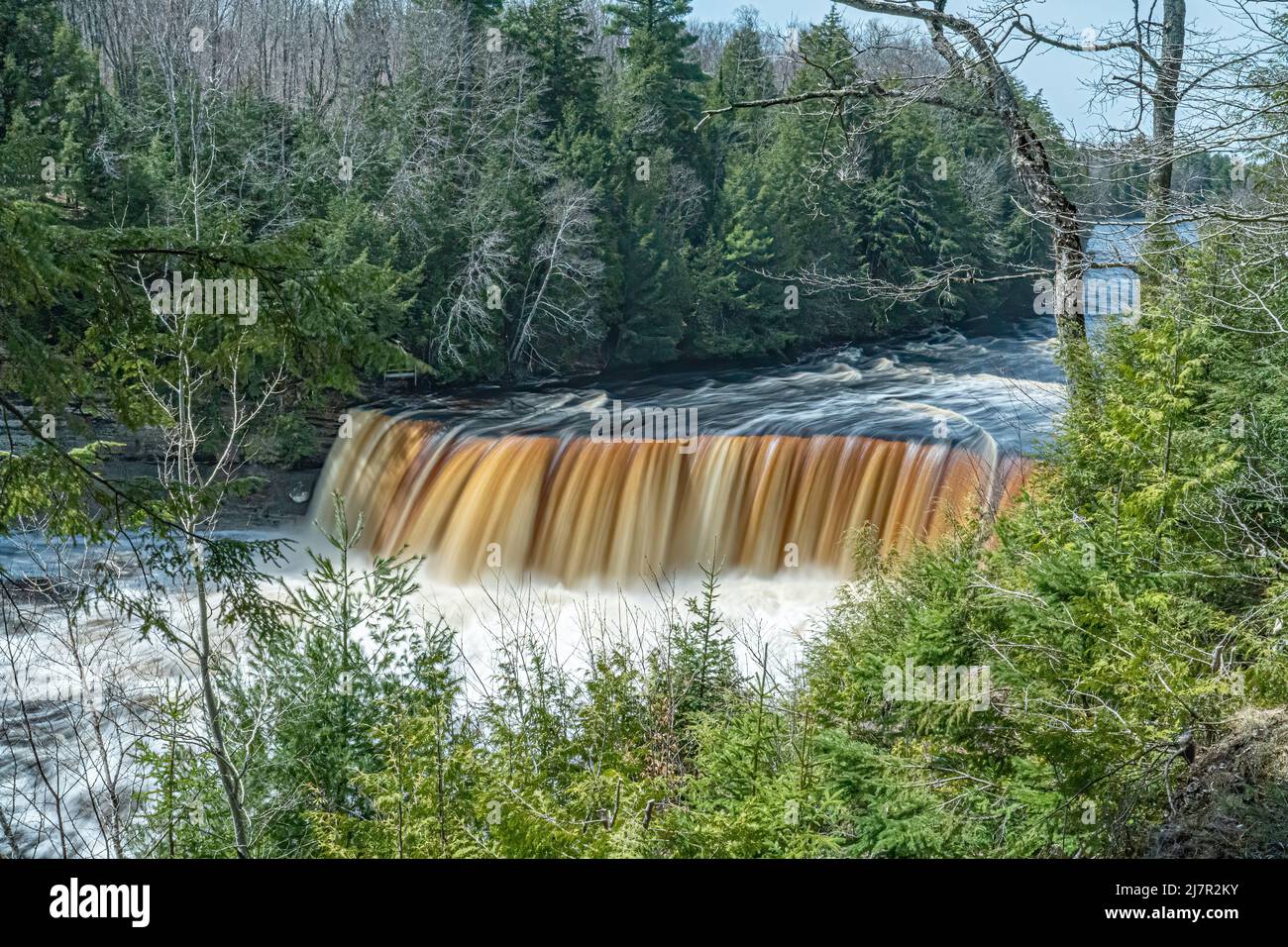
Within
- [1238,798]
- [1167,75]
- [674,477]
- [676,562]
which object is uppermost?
[1167,75]

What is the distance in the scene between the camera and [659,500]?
50.7ft

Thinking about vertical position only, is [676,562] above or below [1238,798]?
below

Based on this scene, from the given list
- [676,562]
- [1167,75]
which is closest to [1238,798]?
[1167,75]

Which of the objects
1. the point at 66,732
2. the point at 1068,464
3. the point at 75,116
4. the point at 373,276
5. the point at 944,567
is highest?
the point at 75,116

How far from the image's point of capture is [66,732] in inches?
410

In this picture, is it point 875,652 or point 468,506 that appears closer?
point 875,652

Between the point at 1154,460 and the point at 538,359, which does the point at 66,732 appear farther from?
the point at 538,359

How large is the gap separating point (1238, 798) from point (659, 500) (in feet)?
35.9

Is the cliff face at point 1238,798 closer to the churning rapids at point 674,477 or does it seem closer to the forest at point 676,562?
the forest at point 676,562

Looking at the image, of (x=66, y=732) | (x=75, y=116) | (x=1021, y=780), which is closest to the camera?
(x=1021, y=780)

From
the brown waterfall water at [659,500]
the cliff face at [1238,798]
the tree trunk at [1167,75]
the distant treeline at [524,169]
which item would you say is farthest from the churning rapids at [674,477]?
the cliff face at [1238,798]

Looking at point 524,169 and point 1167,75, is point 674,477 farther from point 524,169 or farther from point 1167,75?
point 524,169

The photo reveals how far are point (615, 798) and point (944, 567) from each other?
2922mm

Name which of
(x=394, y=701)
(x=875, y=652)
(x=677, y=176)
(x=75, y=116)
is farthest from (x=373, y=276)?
(x=677, y=176)
